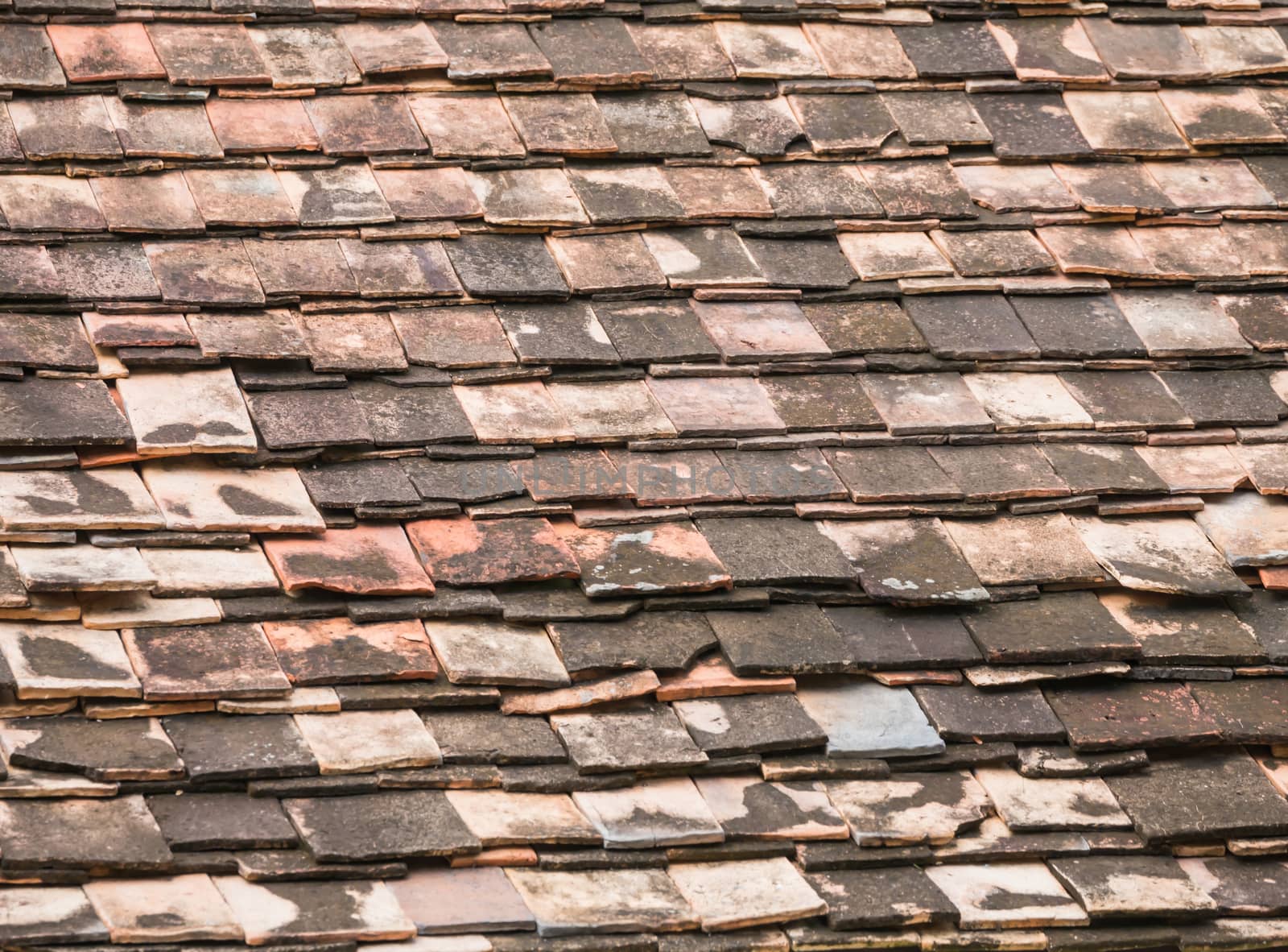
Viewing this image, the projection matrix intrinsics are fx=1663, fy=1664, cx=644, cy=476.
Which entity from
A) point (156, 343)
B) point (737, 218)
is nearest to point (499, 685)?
point (156, 343)

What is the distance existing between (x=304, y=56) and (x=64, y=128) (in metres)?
0.62

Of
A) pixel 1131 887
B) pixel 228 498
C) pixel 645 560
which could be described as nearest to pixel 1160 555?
pixel 1131 887

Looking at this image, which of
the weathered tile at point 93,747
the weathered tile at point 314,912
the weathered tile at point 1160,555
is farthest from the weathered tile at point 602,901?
the weathered tile at point 1160,555

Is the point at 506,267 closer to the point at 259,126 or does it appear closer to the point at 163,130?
the point at 259,126

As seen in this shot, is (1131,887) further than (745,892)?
Yes

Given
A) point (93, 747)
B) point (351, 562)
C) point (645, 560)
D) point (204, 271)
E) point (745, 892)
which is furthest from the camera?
point (204, 271)

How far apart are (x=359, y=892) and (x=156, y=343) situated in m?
1.35

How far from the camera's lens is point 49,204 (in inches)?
154

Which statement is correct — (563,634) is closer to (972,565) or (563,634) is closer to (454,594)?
(454,594)

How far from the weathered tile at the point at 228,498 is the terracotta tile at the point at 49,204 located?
636 mm

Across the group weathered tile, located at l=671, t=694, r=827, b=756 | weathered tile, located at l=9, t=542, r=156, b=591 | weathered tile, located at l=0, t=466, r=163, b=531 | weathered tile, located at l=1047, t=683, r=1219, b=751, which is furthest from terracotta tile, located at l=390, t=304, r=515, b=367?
weathered tile, located at l=1047, t=683, r=1219, b=751

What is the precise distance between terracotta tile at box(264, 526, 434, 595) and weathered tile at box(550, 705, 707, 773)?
454mm

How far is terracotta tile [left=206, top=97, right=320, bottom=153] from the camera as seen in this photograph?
13.4 ft

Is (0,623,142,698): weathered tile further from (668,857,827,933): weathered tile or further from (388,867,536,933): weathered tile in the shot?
(668,857,827,933): weathered tile
